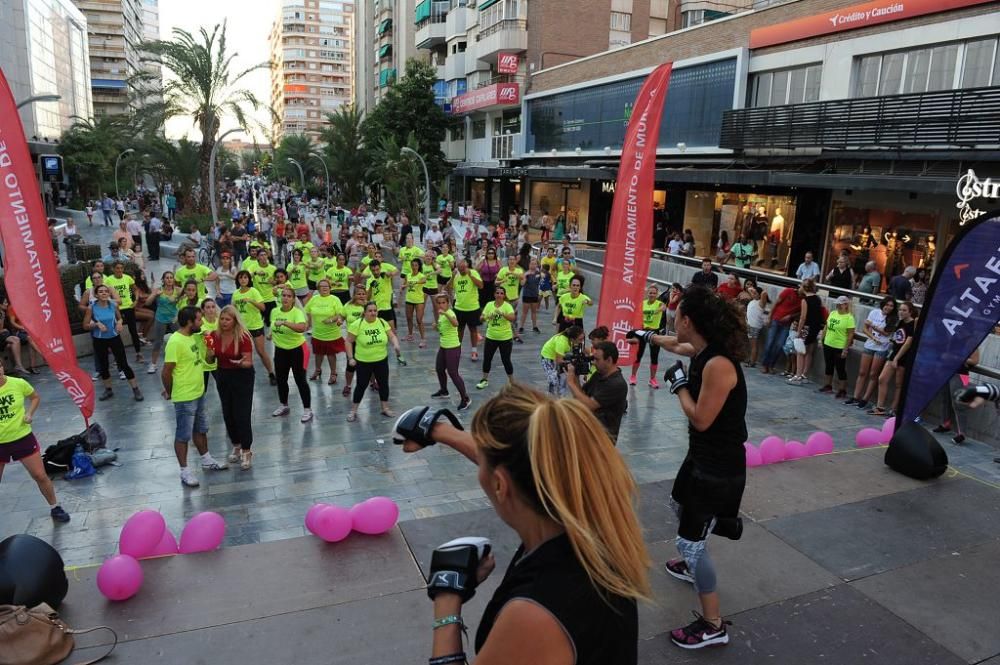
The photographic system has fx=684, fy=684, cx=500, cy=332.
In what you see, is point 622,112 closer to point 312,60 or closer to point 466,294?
point 466,294

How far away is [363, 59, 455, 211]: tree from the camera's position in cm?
4241

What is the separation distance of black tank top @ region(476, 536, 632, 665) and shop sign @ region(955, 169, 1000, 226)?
15.5 m

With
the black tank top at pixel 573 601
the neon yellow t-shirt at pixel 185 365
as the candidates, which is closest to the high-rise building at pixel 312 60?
the neon yellow t-shirt at pixel 185 365

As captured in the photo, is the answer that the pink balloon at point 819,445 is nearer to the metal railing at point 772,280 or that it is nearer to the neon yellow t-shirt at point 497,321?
the metal railing at point 772,280

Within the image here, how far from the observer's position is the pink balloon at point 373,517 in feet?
15.9

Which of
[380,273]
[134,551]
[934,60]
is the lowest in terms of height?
[134,551]

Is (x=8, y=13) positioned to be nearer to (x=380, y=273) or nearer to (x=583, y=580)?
(x=380, y=273)

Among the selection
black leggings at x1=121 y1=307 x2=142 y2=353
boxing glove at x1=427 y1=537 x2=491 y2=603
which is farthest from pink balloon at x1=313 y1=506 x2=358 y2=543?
black leggings at x1=121 y1=307 x2=142 y2=353

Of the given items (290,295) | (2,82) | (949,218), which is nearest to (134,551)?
(2,82)

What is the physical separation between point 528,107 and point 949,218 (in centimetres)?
2431

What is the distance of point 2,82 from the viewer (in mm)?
6020

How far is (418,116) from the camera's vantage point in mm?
42750

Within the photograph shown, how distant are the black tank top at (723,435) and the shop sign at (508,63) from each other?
36.7 metres

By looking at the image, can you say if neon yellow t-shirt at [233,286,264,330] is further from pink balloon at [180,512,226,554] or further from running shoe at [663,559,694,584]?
running shoe at [663,559,694,584]
